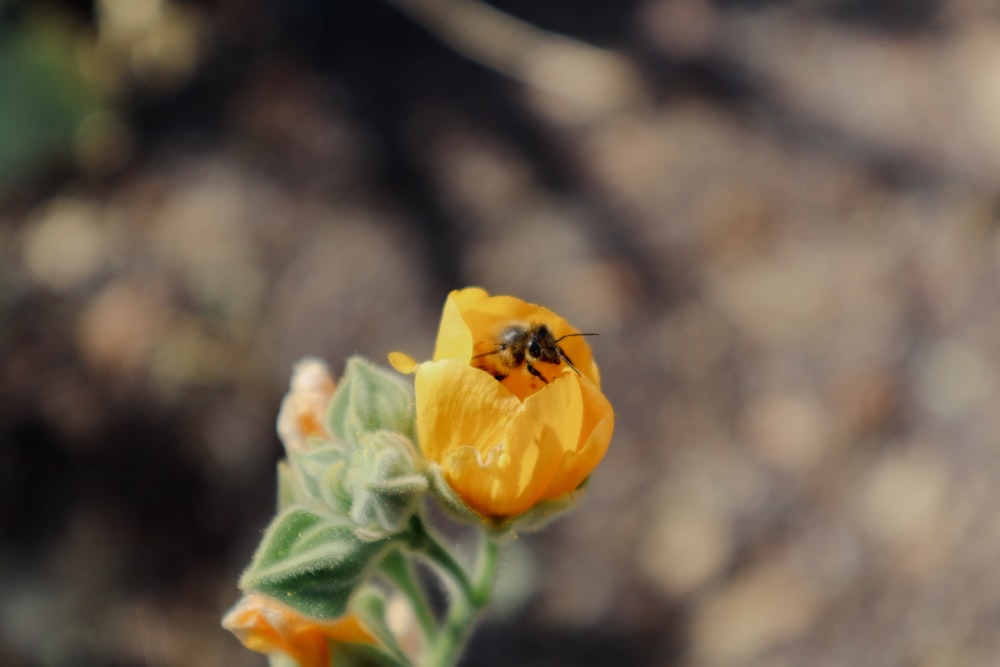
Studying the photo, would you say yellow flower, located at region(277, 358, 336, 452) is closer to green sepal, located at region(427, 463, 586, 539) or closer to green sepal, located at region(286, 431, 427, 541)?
Answer: green sepal, located at region(286, 431, 427, 541)

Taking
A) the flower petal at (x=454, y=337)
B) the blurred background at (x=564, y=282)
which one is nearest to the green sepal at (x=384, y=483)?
the flower petal at (x=454, y=337)

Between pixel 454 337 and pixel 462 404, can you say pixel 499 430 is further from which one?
pixel 454 337

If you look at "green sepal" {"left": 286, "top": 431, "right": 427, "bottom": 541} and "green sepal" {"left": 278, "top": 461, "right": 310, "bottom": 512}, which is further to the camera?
"green sepal" {"left": 278, "top": 461, "right": 310, "bottom": 512}

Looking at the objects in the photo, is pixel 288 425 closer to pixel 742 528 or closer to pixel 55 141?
pixel 742 528

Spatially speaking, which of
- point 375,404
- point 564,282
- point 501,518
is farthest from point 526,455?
point 564,282

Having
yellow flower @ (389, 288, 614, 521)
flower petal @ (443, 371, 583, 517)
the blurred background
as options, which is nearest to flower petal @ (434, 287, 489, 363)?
yellow flower @ (389, 288, 614, 521)

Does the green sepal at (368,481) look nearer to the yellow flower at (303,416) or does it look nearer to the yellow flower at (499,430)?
the yellow flower at (499,430)

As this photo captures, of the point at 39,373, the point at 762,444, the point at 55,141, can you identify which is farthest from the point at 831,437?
the point at 55,141
